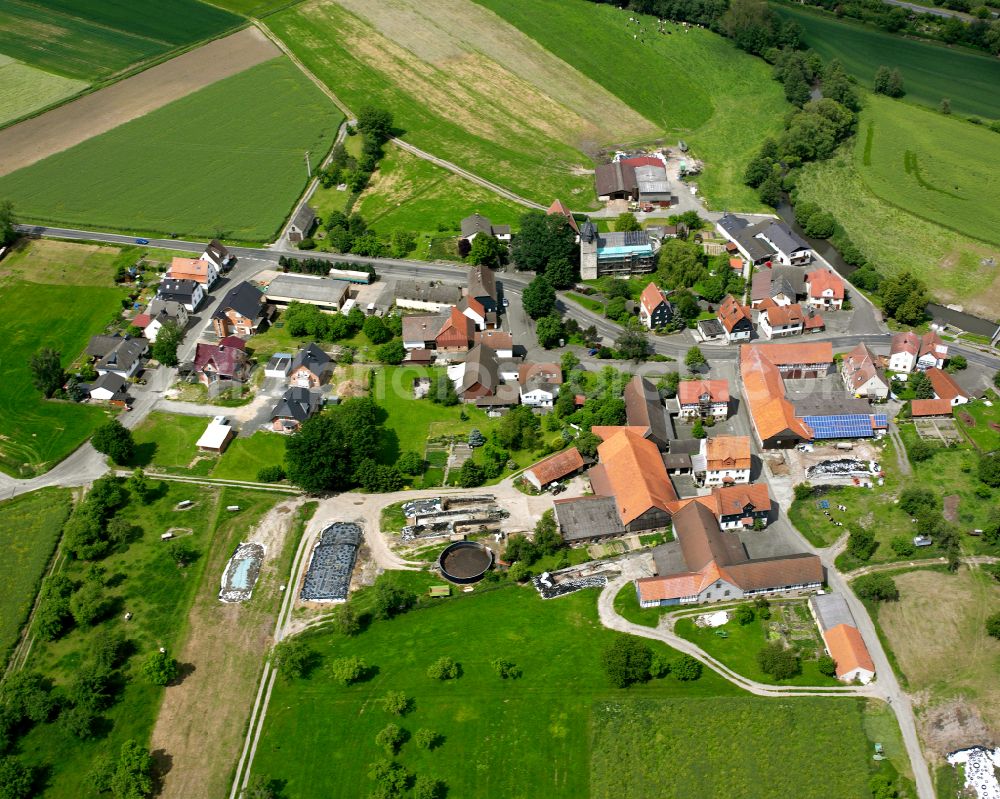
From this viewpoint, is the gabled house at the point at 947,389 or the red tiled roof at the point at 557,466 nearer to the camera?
the red tiled roof at the point at 557,466

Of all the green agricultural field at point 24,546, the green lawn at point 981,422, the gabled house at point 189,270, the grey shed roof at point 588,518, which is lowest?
the green agricultural field at point 24,546

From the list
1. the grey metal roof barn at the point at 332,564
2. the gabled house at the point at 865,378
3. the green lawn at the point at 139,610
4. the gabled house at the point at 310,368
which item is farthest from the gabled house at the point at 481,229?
the grey metal roof barn at the point at 332,564

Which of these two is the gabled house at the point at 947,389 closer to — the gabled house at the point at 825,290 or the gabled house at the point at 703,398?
the gabled house at the point at 825,290

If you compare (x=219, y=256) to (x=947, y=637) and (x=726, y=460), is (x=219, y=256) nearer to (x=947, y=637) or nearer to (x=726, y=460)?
(x=726, y=460)

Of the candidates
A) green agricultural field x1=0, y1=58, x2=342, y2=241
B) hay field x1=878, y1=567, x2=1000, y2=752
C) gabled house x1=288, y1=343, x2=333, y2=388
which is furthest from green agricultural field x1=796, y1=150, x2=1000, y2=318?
green agricultural field x1=0, y1=58, x2=342, y2=241

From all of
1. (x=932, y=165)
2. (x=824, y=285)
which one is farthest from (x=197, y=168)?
(x=932, y=165)

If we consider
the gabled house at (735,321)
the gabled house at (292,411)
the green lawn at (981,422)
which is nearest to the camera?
the green lawn at (981,422)

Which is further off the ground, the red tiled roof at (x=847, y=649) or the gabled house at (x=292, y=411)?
the red tiled roof at (x=847, y=649)
